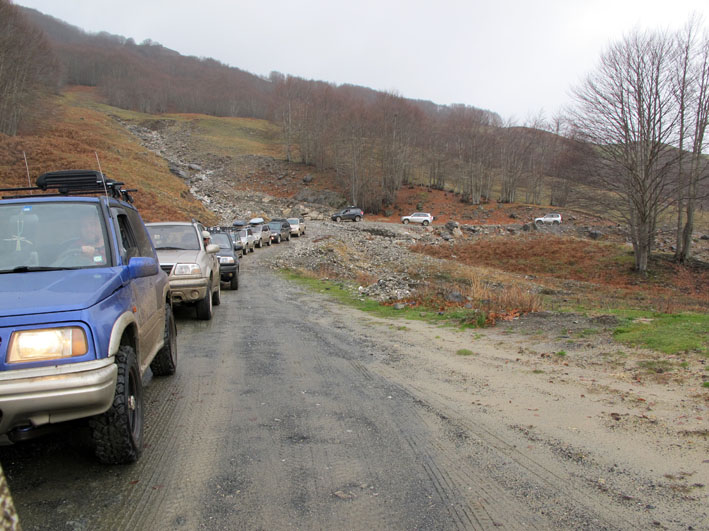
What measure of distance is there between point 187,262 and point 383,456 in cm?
674

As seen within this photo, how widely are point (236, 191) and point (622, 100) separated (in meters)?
46.9

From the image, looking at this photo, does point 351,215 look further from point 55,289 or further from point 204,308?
point 55,289

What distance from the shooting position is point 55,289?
3164 millimetres

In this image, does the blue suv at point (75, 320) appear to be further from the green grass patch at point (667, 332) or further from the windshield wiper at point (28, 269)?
the green grass patch at point (667, 332)

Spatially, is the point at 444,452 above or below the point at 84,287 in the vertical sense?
below

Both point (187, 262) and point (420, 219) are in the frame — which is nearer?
point (187, 262)

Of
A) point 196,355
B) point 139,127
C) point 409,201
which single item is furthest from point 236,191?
point 196,355

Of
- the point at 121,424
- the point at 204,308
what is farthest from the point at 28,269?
the point at 204,308

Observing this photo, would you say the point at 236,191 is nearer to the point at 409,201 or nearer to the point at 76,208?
the point at 409,201

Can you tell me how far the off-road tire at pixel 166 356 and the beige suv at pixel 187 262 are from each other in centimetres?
277

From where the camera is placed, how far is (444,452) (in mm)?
3893

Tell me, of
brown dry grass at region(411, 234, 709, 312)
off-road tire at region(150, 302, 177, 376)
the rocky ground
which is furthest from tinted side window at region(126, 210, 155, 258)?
brown dry grass at region(411, 234, 709, 312)

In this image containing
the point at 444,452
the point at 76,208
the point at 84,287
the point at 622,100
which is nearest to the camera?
the point at 84,287

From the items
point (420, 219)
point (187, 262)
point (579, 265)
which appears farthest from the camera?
point (420, 219)
